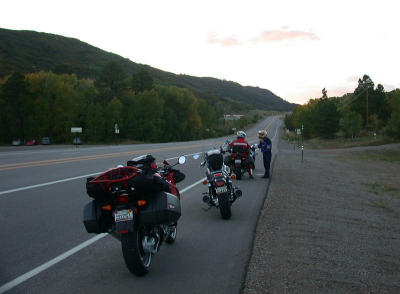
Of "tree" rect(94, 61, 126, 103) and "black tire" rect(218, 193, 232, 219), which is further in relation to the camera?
"tree" rect(94, 61, 126, 103)

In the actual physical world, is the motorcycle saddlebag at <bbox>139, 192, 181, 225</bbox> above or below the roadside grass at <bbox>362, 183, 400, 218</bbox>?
above

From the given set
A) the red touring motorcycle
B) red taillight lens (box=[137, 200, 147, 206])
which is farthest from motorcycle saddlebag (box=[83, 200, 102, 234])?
red taillight lens (box=[137, 200, 147, 206])

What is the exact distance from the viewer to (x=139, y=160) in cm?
527

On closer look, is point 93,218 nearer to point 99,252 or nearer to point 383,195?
point 99,252

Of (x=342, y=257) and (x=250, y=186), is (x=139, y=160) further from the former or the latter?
(x=250, y=186)

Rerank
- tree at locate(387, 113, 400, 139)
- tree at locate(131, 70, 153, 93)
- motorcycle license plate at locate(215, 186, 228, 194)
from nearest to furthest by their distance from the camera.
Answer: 1. motorcycle license plate at locate(215, 186, 228, 194)
2. tree at locate(387, 113, 400, 139)
3. tree at locate(131, 70, 153, 93)

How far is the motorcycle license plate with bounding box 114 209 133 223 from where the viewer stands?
4.46 meters

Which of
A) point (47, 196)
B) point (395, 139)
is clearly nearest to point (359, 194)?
Answer: point (47, 196)

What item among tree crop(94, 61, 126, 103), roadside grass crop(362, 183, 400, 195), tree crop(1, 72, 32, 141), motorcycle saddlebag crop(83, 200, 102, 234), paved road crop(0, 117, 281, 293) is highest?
tree crop(94, 61, 126, 103)

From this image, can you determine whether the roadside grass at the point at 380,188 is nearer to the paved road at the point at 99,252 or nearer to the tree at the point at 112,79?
the paved road at the point at 99,252

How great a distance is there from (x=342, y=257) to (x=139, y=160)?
124 inches

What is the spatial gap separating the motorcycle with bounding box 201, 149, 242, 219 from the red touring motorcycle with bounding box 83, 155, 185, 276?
115 inches

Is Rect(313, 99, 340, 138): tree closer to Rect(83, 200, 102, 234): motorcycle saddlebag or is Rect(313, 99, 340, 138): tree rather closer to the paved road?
the paved road

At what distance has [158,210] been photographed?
4578 millimetres
